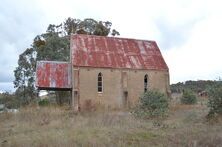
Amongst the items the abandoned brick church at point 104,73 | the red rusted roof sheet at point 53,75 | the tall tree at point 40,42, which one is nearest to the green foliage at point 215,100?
the abandoned brick church at point 104,73

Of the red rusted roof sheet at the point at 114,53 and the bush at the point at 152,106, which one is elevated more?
the red rusted roof sheet at the point at 114,53

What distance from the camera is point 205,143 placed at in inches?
523

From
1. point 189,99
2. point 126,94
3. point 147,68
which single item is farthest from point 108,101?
point 189,99

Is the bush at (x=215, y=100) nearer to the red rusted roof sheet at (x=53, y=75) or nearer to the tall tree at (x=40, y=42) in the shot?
the red rusted roof sheet at (x=53, y=75)

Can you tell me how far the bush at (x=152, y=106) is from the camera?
2214 cm

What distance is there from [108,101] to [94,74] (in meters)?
3.09

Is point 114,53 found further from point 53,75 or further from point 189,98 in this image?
point 189,98

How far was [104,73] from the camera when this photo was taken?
136ft

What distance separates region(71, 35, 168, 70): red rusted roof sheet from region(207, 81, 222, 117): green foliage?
2016 cm

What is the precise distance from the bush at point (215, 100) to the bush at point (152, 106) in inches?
103

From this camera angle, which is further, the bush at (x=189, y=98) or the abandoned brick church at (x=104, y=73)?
the bush at (x=189, y=98)

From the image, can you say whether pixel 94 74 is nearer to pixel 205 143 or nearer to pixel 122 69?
pixel 122 69

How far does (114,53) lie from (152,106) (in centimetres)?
2032

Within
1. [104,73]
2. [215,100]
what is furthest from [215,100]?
[104,73]
